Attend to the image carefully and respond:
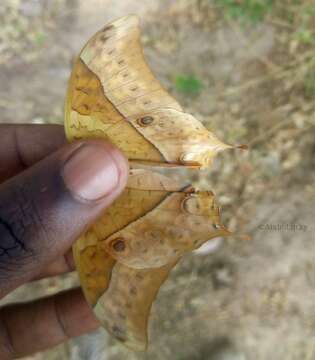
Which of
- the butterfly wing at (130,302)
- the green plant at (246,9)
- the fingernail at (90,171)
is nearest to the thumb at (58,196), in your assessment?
the fingernail at (90,171)

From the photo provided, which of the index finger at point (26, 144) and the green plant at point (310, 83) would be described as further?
the green plant at point (310, 83)

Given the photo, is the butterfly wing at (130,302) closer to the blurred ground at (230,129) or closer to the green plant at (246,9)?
the blurred ground at (230,129)

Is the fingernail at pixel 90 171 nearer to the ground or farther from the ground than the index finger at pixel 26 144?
farther from the ground

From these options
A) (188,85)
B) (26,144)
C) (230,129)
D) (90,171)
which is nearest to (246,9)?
(188,85)

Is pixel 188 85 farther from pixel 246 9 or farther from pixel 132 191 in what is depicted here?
pixel 132 191

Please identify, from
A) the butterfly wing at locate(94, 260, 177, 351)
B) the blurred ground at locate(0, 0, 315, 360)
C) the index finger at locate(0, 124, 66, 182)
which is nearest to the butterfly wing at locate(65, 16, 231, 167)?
the butterfly wing at locate(94, 260, 177, 351)

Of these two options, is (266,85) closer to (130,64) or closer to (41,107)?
(41,107)

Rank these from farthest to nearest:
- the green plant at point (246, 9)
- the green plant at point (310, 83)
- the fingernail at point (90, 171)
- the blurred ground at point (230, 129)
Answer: the green plant at point (246, 9)
the green plant at point (310, 83)
the blurred ground at point (230, 129)
the fingernail at point (90, 171)

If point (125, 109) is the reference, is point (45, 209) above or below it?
below
